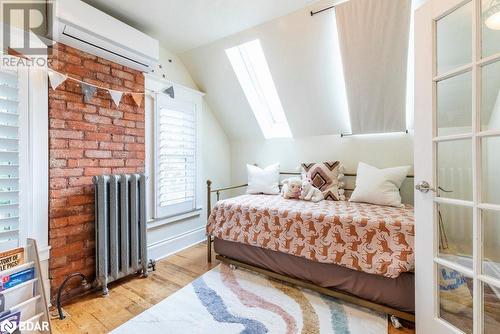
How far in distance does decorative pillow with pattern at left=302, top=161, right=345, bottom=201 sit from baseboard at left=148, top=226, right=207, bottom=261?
163 centimetres

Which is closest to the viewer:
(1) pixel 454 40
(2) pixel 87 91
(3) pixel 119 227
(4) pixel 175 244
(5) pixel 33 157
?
(1) pixel 454 40

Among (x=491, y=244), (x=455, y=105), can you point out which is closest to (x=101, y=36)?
(x=455, y=105)

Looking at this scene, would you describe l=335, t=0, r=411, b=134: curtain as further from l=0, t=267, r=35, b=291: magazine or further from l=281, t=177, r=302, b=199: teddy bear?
l=0, t=267, r=35, b=291: magazine

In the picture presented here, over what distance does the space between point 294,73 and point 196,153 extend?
1.53m

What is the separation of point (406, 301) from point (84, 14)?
2994 millimetres

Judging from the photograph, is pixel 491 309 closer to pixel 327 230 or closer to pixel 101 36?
pixel 327 230

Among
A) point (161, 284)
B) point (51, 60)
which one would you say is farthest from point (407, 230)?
point (51, 60)

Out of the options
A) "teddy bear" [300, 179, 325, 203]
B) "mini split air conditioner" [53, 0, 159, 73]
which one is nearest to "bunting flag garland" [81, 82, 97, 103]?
"mini split air conditioner" [53, 0, 159, 73]

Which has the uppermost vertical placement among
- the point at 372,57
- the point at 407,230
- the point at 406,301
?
the point at 372,57

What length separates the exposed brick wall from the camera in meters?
1.71

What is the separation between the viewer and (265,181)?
9.46 feet

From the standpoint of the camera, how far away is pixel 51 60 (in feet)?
5.54

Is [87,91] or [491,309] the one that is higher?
[87,91]

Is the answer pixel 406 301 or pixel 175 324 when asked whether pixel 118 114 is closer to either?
pixel 175 324
